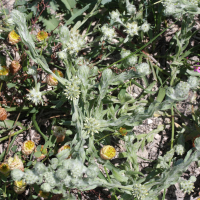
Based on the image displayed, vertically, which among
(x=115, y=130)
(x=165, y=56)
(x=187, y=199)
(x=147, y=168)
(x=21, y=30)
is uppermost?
(x=21, y=30)

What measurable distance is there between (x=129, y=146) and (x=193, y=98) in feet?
4.87

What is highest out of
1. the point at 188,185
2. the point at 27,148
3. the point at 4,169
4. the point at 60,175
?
the point at 60,175

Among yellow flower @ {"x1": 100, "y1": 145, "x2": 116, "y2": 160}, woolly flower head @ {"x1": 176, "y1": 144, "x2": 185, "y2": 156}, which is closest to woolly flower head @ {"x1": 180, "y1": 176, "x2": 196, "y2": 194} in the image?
woolly flower head @ {"x1": 176, "y1": 144, "x2": 185, "y2": 156}

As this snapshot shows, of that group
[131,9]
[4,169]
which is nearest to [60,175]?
[4,169]

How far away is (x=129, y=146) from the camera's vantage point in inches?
119

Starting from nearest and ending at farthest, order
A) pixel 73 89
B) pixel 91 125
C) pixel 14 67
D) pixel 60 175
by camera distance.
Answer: pixel 60 175, pixel 73 89, pixel 91 125, pixel 14 67

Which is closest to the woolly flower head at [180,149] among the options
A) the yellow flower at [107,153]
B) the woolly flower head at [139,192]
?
the woolly flower head at [139,192]

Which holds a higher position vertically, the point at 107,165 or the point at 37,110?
the point at 37,110

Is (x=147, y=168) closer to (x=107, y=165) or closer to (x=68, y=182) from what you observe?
(x=107, y=165)

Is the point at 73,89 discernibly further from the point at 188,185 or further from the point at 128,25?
the point at 188,185

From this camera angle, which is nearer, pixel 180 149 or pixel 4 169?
pixel 4 169

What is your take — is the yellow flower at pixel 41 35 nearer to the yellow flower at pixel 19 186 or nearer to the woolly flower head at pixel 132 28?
the woolly flower head at pixel 132 28

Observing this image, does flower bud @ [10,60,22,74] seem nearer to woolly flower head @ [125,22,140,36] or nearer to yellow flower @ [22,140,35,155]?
yellow flower @ [22,140,35,155]

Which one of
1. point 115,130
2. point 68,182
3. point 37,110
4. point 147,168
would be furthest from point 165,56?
point 68,182
